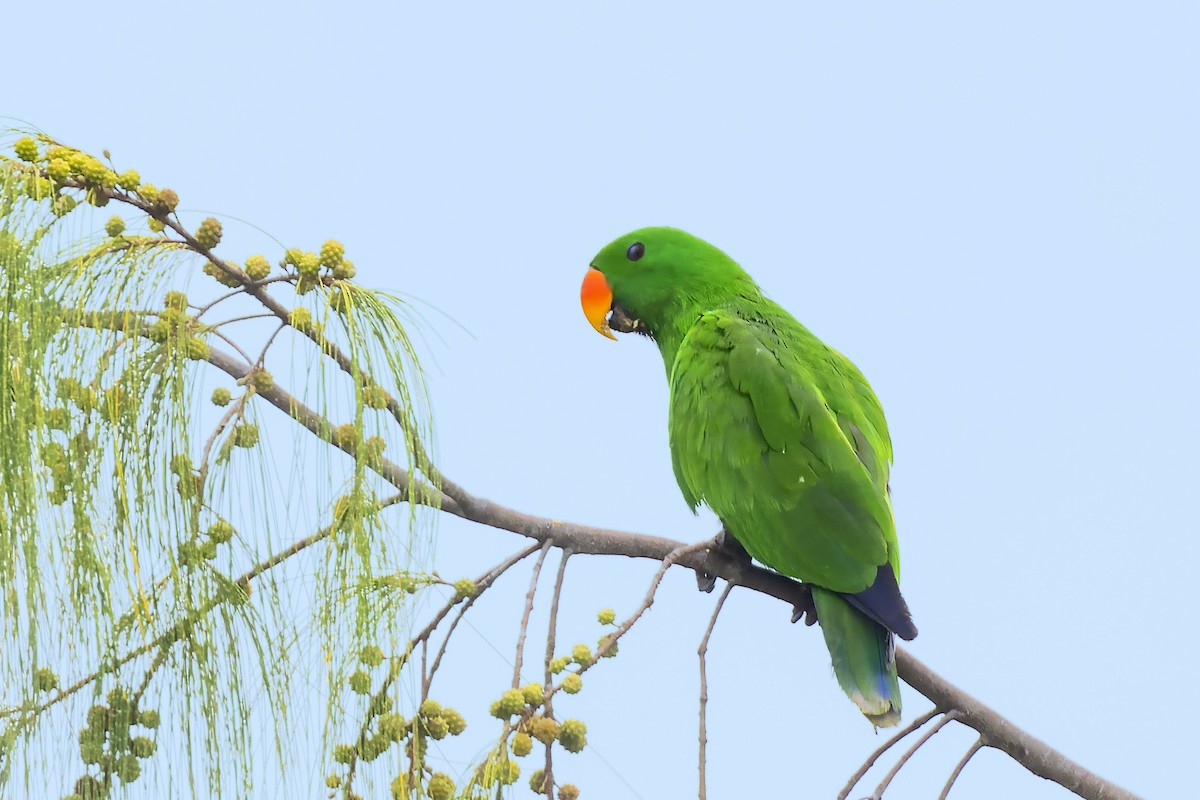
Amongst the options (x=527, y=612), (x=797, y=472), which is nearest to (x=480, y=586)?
(x=527, y=612)

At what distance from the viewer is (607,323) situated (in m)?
2.03

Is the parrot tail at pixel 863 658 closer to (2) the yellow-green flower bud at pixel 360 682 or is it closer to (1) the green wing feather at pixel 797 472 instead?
(1) the green wing feather at pixel 797 472

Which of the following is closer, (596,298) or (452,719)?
(452,719)

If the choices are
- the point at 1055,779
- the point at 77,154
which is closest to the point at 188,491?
the point at 77,154

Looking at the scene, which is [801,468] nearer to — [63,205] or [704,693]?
[704,693]

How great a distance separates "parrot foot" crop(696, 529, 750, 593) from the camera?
1.63m

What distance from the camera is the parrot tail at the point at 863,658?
147 cm

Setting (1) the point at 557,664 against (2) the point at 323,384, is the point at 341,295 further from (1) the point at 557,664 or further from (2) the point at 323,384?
(1) the point at 557,664

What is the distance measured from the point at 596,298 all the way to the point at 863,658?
0.78 metres

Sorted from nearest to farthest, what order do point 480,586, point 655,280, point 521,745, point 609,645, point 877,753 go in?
point 521,745 < point 609,645 < point 480,586 < point 877,753 < point 655,280

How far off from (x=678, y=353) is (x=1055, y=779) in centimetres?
78

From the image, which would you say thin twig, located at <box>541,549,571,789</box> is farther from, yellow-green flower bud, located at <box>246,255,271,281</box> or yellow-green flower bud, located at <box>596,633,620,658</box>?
yellow-green flower bud, located at <box>246,255,271,281</box>

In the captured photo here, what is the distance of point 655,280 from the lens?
1.92m

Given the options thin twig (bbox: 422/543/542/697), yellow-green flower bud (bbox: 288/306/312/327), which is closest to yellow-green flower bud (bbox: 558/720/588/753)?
thin twig (bbox: 422/543/542/697)
